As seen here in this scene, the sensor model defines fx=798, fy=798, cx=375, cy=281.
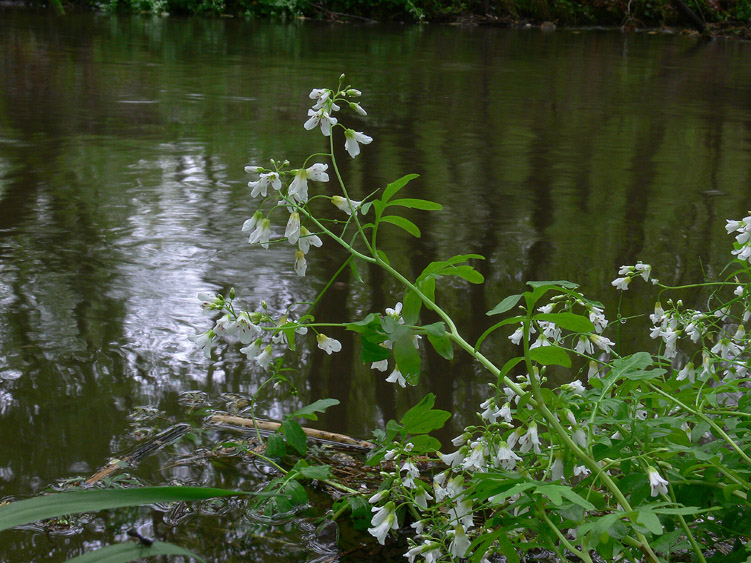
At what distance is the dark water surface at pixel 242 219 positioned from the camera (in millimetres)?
2383

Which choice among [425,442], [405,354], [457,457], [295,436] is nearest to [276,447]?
[295,436]

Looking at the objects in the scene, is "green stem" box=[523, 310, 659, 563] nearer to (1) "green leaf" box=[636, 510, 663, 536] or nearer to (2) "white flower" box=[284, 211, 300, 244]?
(1) "green leaf" box=[636, 510, 663, 536]

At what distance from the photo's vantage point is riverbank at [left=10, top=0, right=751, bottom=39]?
19.5 m

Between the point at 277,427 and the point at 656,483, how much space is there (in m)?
1.22

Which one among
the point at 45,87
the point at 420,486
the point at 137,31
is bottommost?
the point at 420,486

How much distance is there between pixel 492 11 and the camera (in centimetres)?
2053

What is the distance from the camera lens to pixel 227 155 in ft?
18.9

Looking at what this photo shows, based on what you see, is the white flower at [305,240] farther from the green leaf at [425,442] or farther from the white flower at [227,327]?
the green leaf at [425,442]

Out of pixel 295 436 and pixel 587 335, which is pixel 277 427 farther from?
pixel 587 335

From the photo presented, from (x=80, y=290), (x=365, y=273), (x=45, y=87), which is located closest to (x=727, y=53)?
(x=45, y=87)

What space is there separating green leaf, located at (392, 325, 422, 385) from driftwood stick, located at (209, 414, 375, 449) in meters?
0.91

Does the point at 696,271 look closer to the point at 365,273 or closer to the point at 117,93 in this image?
the point at 365,273

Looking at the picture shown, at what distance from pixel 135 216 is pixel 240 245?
736 millimetres

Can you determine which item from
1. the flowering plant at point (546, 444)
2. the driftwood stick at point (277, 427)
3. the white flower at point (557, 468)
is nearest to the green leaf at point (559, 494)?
the flowering plant at point (546, 444)
